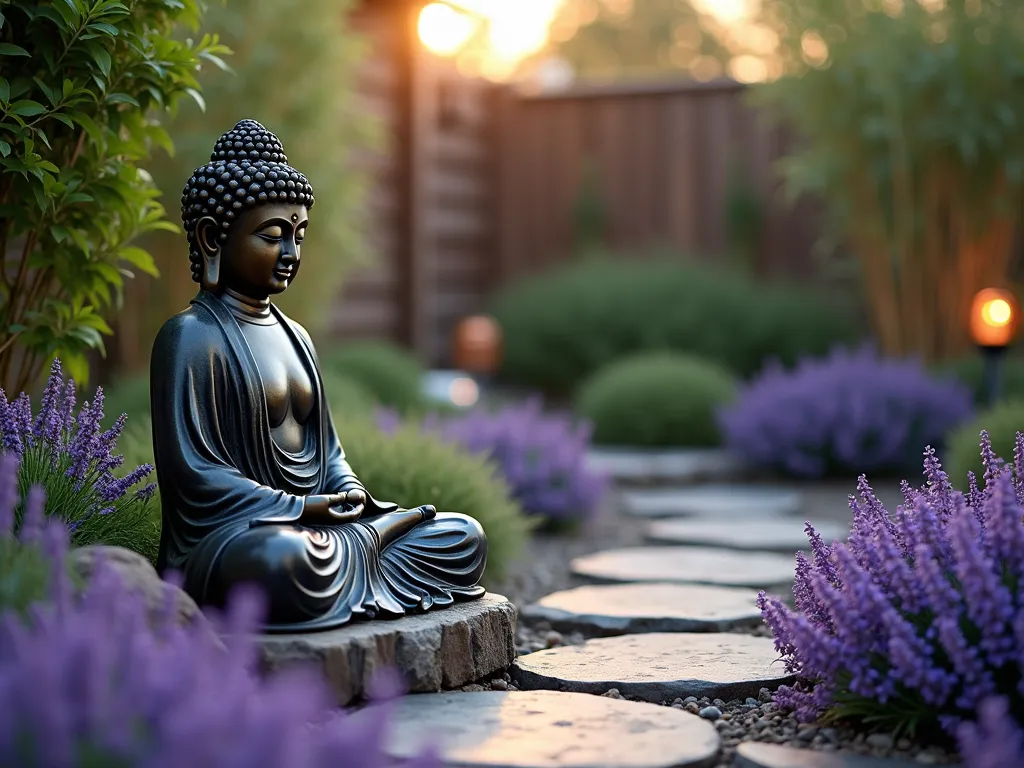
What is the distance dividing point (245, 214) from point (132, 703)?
1479 millimetres

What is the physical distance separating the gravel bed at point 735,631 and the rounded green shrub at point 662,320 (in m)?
3.78

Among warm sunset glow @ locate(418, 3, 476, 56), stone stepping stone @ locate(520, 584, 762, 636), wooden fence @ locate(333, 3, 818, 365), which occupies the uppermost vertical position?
warm sunset glow @ locate(418, 3, 476, 56)

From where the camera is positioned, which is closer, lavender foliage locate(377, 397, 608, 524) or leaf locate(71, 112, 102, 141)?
leaf locate(71, 112, 102, 141)

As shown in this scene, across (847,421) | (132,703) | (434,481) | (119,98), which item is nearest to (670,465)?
(847,421)

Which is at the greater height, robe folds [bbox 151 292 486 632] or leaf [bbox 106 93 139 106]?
leaf [bbox 106 93 139 106]

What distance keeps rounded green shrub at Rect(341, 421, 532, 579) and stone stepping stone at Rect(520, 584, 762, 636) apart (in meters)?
0.32

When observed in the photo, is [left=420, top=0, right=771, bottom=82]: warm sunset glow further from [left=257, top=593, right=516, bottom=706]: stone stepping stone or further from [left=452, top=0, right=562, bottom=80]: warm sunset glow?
[left=257, top=593, right=516, bottom=706]: stone stepping stone

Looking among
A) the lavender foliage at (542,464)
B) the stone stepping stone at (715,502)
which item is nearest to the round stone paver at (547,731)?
the lavender foliage at (542,464)

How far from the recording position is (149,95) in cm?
334

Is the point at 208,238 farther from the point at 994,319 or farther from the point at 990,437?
the point at 994,319

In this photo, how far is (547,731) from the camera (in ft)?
7.93

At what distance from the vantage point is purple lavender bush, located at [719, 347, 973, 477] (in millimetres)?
7229

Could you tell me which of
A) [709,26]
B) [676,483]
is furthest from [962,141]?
[709,26]

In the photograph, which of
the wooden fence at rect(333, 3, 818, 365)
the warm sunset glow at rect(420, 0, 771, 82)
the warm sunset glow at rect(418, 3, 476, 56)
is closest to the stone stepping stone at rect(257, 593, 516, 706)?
the wooden fence at rect(333, 3, 818, 365)
